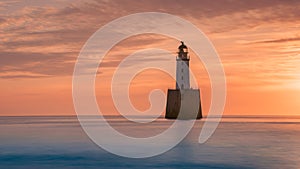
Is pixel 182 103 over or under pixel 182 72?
under

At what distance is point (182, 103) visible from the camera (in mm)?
58812

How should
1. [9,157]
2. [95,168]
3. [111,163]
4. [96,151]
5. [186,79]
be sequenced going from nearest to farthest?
[95,168] → [111,163] → [9,157] → [96,151] → [186,79]

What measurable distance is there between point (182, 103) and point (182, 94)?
5.06 ft

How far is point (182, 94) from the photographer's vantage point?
58.0 m

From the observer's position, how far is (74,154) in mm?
31531

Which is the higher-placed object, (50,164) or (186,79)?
(186,79)

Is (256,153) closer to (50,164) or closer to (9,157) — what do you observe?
(50,164)

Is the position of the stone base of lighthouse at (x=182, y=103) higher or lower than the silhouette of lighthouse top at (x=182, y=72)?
lower

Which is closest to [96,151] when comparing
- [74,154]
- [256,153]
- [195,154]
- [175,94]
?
[74,154]

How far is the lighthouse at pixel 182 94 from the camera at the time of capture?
58312 mm

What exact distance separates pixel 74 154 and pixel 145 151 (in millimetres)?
5423

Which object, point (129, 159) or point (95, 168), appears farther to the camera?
point (129, 159)

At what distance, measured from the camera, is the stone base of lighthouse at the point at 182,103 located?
58.4m

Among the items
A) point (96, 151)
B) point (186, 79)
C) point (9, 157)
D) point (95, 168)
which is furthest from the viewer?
point (186, 79)
